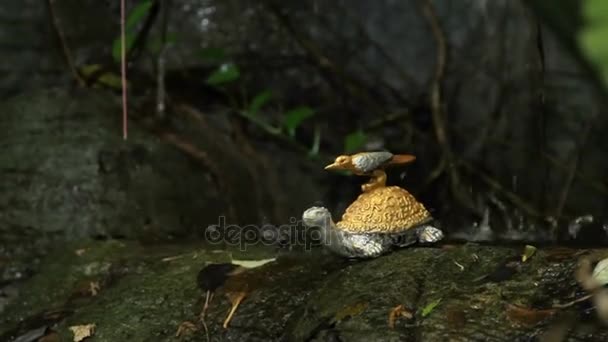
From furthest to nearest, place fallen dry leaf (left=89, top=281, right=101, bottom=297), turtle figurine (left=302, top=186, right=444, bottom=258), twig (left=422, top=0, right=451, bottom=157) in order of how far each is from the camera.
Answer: twig (left=422, top=0, right=451, bottom=157)
fallen dry leaf (left=89, top=281, right=101, bottom=297)
turtle figurine (left=302, top=186, right=444, bottom=258)

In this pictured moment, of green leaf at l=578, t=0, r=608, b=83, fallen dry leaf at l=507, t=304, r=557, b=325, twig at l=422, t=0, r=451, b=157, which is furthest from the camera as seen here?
twig at l=422, t=0, r=451, b=157

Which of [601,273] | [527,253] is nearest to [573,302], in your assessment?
[601,273]

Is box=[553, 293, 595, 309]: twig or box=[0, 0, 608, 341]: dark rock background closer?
box=[553, 293, 595, 309]: twig

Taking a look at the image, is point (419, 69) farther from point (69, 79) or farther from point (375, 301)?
point (375, 301)

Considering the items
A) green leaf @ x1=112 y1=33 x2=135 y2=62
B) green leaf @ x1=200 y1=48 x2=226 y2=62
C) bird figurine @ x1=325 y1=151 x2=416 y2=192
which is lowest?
bird figurine @ x1=325 y1=151 x2=416 y2=192

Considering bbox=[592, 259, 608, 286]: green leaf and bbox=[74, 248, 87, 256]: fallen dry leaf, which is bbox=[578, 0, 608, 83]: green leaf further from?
bbox=[74, 248, 87, 256]: fallen dry leaf

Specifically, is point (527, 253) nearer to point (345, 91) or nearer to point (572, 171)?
point (572, 171)

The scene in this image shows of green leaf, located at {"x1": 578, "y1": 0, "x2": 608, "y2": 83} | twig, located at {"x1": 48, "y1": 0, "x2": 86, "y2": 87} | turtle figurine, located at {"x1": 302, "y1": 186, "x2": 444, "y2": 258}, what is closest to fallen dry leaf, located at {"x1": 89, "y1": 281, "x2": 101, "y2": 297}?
turtle figurine, located at {"x1": 302, "y1": 186, "x2": 444, "y2": 258}
